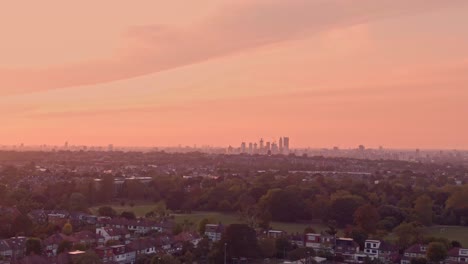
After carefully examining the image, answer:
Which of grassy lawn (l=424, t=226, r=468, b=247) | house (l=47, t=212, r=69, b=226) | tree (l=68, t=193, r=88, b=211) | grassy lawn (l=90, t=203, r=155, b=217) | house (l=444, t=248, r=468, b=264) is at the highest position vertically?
tree (l=68, t=193, r=88, b=211)

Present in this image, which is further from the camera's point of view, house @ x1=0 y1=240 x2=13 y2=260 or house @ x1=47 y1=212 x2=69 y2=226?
house @ x1=47 y1=212 x2=69 y2=226

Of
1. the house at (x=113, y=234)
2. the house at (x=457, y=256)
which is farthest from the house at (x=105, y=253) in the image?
the house at (x=457, y=256)

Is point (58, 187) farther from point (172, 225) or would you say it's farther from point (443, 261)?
point (443, 261)

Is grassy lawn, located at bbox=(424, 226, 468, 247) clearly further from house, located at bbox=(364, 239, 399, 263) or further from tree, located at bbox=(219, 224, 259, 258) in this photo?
tree, located at bbox=(219, 224, 259, 258)

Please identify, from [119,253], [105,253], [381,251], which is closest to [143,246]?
[119,253]

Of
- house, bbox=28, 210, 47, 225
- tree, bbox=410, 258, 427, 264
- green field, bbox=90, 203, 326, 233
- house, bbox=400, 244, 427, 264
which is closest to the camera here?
tree, bbox=410, 258, 427, 264

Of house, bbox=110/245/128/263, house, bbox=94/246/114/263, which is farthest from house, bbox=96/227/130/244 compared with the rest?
house, bbox=94/246/114/263

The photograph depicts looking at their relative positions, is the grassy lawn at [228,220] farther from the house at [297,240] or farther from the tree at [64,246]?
the tree at [64,246]
